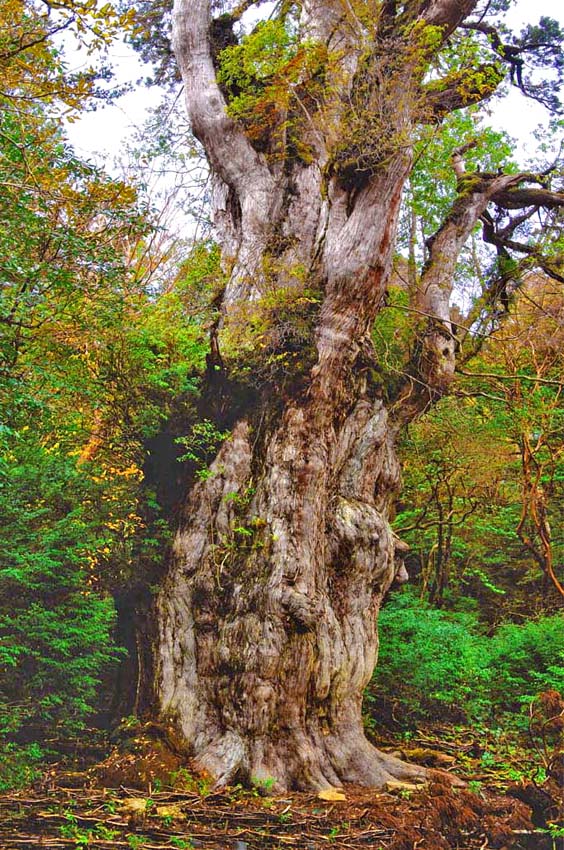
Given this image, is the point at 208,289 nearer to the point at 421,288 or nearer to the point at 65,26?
the point at 421,288

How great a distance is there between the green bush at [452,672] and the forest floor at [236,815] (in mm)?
2059

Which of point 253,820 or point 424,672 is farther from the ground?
point 424,672

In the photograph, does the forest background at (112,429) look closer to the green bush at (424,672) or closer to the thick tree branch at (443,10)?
the green bush at (424,672)

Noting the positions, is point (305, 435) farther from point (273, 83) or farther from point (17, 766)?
point (273, 83)

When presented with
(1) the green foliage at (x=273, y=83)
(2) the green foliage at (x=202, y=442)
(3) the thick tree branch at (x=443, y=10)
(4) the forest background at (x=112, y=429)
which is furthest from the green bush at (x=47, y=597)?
(3) the thick tree branch at (x=443, y=10)

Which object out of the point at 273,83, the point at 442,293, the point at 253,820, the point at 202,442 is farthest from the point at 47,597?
the point at 273,83

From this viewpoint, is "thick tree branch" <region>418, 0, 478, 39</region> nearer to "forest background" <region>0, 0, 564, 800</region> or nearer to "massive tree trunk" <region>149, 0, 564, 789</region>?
"massive tree trunk" <region>149, 0, 564, 789</region>

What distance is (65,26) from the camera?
4.20 m

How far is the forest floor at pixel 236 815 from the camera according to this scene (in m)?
4.14

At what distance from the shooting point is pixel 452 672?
762cm

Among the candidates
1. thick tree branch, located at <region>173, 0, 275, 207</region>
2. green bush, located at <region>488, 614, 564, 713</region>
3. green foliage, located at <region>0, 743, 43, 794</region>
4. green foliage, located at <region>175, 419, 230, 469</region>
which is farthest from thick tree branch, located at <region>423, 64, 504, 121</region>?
green foliage, located at <region>0, 743, 43, 794</region>

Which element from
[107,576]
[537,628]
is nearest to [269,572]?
[107,576]

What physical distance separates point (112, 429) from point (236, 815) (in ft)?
10.5

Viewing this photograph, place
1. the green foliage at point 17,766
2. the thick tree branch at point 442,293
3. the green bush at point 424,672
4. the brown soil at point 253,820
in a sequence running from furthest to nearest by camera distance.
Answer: the thick tree branch at point 442,293 → the green bush at point 424,672 → the green foliage at point 17,766 → the brown soil at point 253,820
